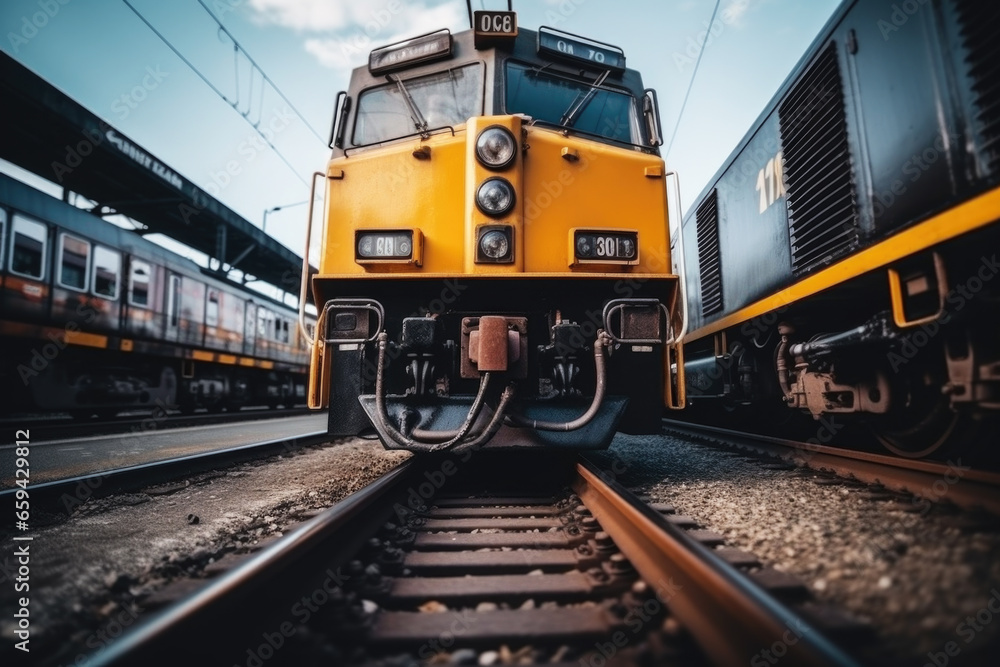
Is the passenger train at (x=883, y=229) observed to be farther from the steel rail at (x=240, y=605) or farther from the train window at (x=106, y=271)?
the train window at (x=106, y=271)

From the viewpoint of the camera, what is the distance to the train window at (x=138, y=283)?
8820mm

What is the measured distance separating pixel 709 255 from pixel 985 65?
12.1 ft

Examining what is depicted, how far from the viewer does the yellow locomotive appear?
285cm

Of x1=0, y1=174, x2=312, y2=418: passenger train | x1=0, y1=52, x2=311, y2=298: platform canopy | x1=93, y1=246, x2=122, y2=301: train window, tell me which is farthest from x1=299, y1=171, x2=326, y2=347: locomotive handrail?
x1=0, y1=52, x2=311, y2=298: platform canopy

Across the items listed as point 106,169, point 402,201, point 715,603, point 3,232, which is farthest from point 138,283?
point 715,603

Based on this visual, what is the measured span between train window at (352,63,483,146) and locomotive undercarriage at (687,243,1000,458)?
104 inches

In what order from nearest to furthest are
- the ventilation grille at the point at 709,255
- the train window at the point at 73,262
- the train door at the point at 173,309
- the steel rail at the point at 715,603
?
the steel rail at the point at 715,603 → the ventilation grille at the point at 709,255 → the train window at the point at 73,262 → the train door at the point at 173,309

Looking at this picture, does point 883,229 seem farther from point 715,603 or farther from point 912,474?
point 715,603

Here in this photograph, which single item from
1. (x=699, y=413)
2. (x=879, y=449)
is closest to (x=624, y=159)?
(x=879, y=449)

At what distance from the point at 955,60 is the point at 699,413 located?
21.2 ft

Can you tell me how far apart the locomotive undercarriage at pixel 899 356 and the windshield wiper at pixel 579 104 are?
198cm

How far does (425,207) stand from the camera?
129 inches

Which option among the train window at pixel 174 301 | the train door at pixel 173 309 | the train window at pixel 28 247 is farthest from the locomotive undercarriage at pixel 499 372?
the train window at pixel 174 301

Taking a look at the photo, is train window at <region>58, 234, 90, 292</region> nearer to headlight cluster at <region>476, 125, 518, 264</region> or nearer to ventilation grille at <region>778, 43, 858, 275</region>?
headlight cluster at <region>476, 125, 518, 264</region>
